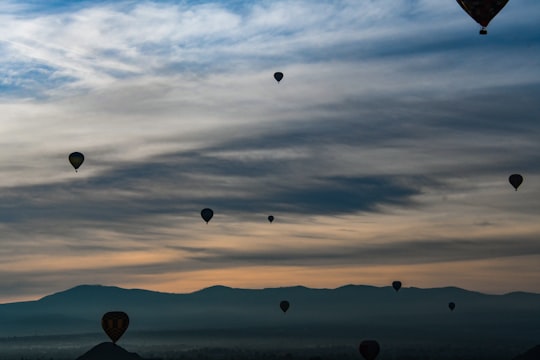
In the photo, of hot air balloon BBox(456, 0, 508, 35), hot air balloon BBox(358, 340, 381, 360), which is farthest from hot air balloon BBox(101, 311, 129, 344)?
hot air balloon BBox(456, 0, 508, 35)

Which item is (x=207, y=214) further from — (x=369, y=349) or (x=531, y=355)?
(x=531, y=355)

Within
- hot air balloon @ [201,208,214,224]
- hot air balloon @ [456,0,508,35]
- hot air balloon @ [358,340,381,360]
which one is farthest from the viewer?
hot air balloon @ [358,340,381,360]

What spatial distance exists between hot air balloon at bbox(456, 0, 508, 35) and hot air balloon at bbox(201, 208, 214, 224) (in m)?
51.4

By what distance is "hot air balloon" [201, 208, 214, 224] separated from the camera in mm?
132000

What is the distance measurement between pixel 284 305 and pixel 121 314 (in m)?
43.6

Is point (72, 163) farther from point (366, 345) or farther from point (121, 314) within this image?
point (366, 345)

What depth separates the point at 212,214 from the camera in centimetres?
13400

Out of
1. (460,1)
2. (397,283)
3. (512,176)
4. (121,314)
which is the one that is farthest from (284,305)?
(460,1)

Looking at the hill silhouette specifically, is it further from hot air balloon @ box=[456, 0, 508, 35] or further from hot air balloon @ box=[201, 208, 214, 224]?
hot air balloon @ box=[456, 0, 508, 35]

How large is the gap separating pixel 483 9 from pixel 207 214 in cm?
5390

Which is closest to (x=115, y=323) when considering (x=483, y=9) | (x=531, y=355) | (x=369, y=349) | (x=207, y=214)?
(x=207, y=214)

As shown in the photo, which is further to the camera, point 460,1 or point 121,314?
point 121,314

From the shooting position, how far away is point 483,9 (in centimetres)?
8788

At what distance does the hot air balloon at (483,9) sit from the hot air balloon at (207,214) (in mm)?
51381
